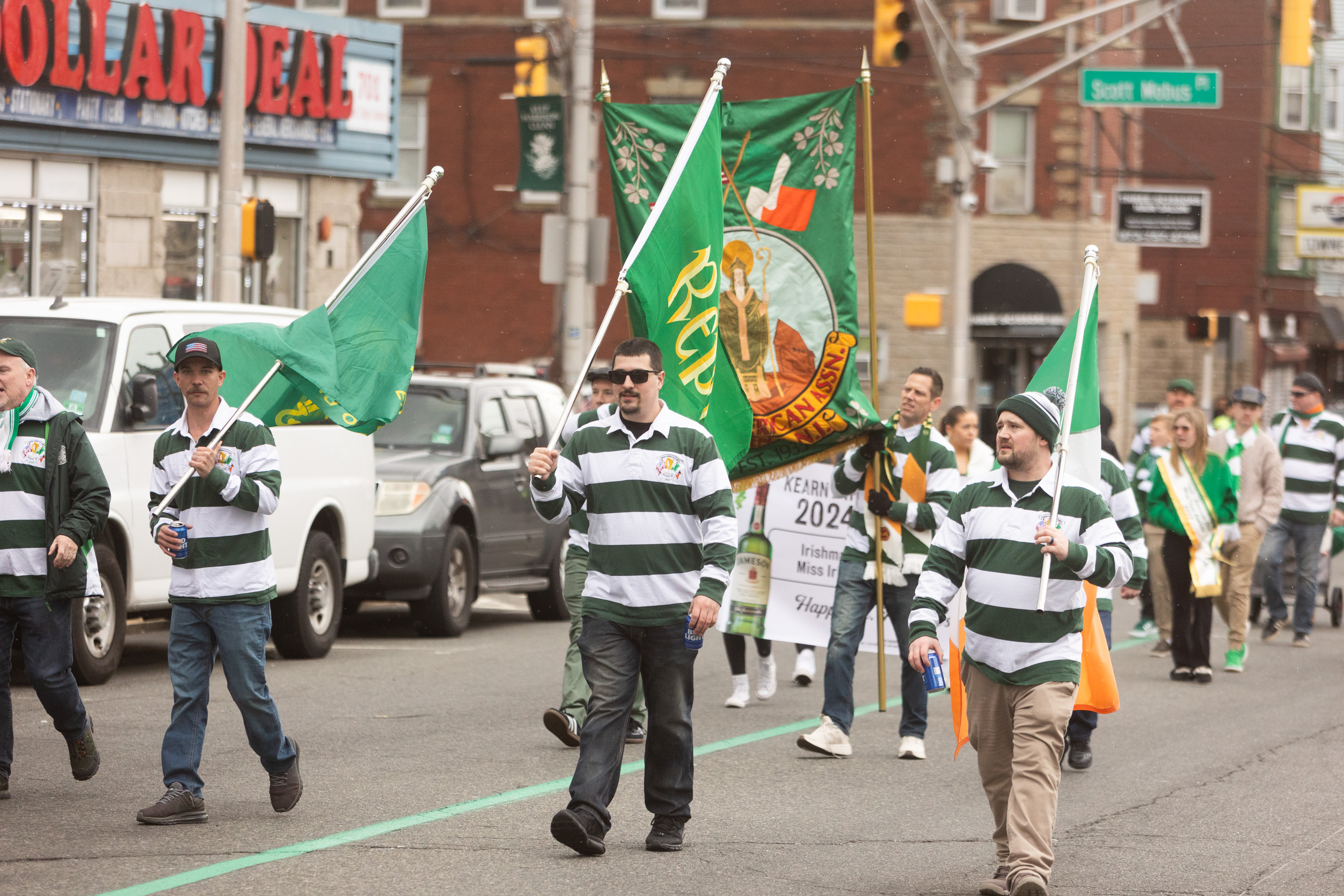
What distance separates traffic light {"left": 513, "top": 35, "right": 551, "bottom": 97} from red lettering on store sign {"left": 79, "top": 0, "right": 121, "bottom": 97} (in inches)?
195

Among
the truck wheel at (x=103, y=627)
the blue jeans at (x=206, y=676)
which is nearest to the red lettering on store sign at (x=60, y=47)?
the truck wheel at (x=103, y=627)

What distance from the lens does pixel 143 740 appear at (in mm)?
9469

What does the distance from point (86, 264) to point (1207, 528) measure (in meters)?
13.3

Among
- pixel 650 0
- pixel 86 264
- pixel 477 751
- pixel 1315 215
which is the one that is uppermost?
pixel 650 0

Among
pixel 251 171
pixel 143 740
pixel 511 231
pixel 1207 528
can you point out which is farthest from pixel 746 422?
pixel 511 231

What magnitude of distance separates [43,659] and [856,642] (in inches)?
160

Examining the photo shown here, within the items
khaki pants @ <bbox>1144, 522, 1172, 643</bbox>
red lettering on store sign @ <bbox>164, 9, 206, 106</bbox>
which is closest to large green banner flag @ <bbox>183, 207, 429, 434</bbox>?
khaki pants @ <bbox>1144, 522, 1172, 643</bbox>

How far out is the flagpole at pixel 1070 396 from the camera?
6.59 m

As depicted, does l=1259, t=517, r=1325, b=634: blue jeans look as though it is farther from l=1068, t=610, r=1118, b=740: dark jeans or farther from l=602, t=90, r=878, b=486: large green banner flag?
l=602, t=90, r=878, b=486: large green banner flag

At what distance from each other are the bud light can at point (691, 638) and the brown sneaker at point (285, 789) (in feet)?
5.72

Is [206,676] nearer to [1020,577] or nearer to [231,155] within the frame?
[1020,577]

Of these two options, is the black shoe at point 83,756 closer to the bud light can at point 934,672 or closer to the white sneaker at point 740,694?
the bud light can at point 934,672

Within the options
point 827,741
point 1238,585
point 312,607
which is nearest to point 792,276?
point 827,741

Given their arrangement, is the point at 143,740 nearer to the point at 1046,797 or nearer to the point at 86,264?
the point at 1046,797
